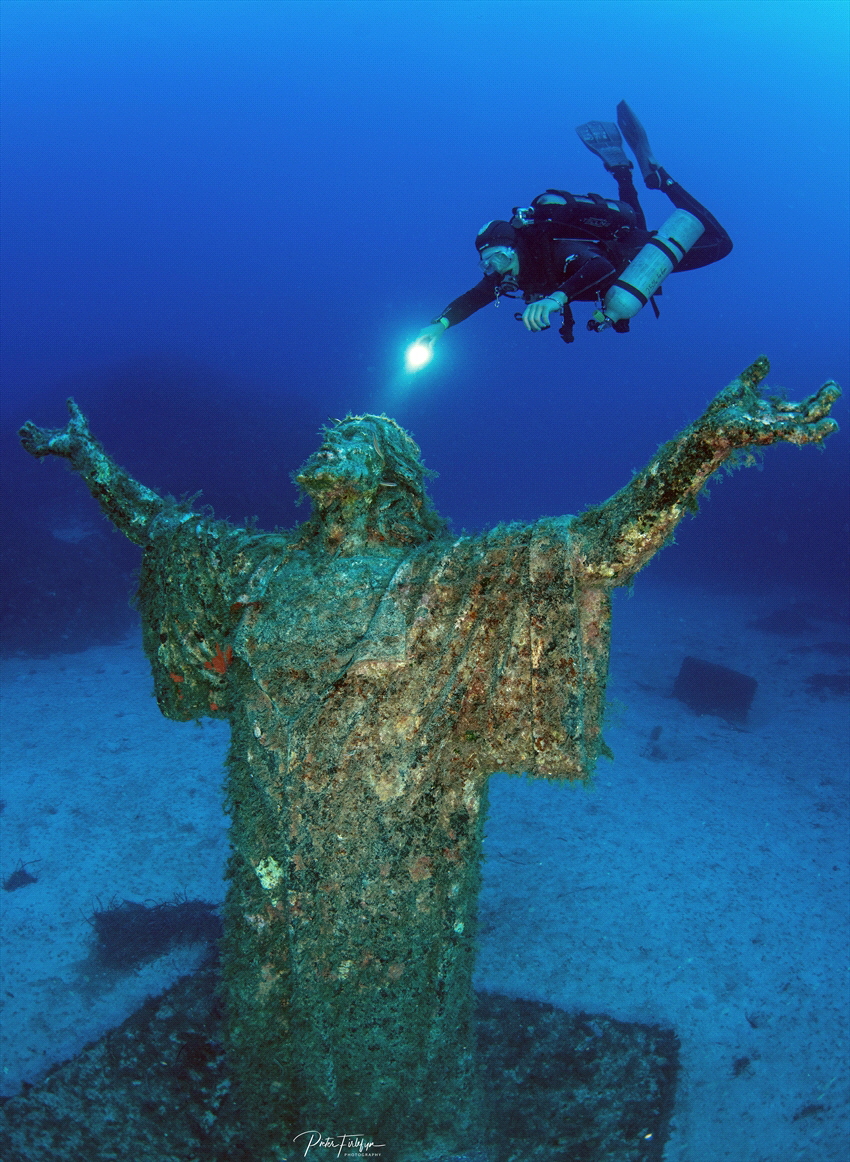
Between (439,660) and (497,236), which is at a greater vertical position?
(497,236)

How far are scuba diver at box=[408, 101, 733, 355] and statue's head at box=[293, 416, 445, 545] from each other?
265cm

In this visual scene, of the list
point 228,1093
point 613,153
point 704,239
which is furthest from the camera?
point 613,153

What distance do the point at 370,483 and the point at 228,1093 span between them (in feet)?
10.7

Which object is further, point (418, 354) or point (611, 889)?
point (611, 889)

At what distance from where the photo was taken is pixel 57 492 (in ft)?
67.3

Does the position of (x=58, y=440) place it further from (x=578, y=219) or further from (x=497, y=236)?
(x=578, y=219)

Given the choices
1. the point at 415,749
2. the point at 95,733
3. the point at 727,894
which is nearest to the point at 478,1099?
the point at 415,749

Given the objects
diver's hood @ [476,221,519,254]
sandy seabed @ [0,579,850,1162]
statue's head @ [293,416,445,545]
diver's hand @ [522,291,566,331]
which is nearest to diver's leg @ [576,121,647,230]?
diver's hood @ [476,221,519,254]

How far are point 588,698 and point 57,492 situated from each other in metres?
22.8

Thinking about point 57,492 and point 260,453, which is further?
point 260,453

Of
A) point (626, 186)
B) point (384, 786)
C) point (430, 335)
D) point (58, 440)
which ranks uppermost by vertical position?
point (626, 186)

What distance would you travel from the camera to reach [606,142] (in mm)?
8188

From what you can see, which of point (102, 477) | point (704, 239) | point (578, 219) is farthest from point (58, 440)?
point (704, 239)

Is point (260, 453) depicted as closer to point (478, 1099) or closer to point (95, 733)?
point (95, 733)
